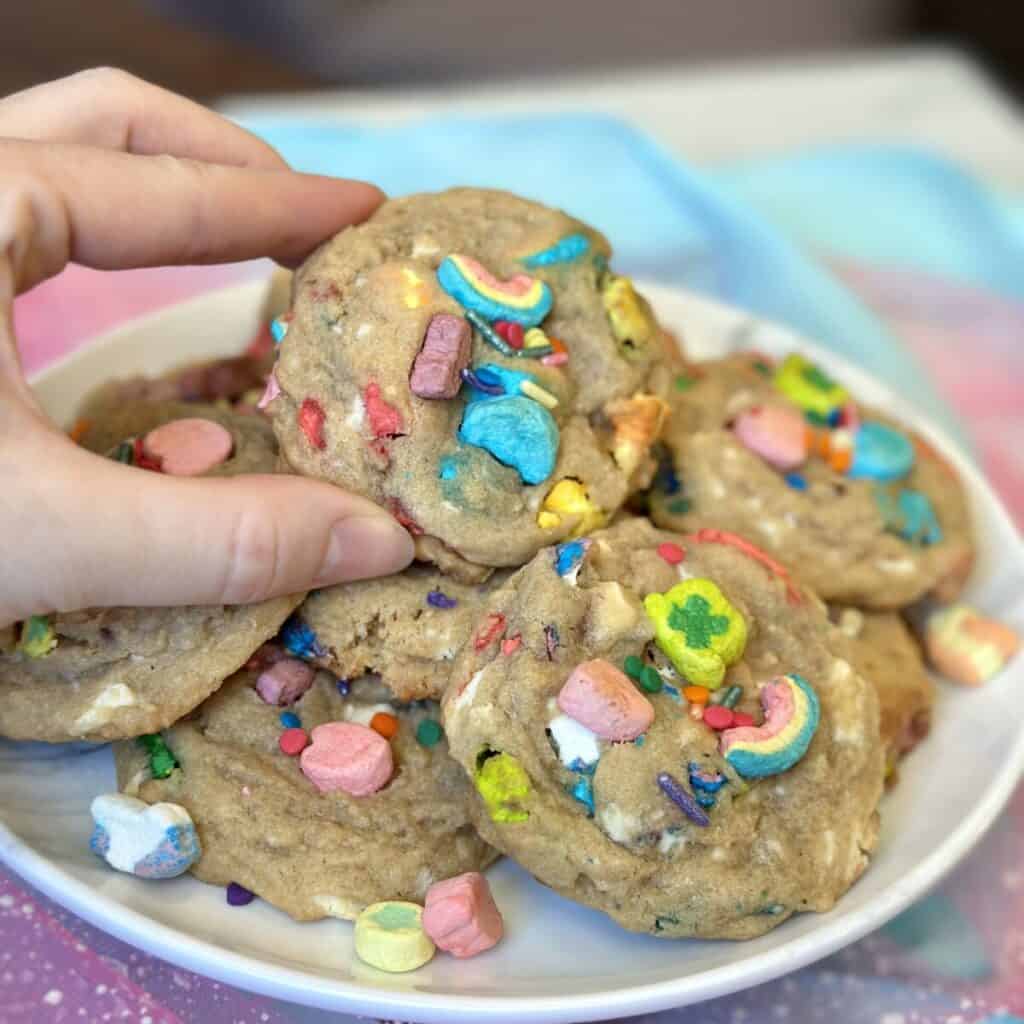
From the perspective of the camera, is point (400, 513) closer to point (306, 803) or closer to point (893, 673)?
point (306, 803)

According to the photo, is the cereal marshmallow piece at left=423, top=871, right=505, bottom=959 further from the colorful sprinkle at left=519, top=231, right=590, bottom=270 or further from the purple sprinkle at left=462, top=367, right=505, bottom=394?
the colorful sprinkle at left=519, top=231, right=590, bottom=270

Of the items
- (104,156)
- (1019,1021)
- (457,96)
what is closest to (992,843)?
(1019,1021)

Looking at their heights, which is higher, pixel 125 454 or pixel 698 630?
pixel 698 630

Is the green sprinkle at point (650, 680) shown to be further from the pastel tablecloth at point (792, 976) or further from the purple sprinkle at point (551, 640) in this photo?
the pastel tablecloth at point (792, 976)

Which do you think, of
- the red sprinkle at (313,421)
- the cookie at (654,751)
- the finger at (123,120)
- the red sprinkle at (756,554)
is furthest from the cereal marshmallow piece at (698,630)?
the finger at (123,120)

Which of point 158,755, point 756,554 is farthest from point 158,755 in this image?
point 756,554

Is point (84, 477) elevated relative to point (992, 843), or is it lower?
elevated

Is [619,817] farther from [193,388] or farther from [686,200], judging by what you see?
[686,200]
